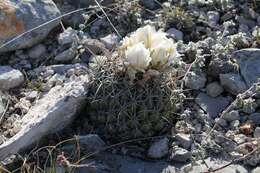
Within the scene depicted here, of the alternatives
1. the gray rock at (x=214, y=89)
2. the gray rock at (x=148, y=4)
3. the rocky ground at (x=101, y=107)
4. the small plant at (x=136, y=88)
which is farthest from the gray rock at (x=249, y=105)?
the gray rock at (x=148, y=4)

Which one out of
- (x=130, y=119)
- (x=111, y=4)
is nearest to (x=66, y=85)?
(x=130, y=119)

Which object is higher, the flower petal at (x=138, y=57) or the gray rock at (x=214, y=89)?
the flower petal at (x=138, y=57)

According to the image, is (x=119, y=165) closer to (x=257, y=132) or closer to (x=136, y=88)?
(x=136, y=88)

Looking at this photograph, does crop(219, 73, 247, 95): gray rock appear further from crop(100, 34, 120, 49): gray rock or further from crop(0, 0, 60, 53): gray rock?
crop(0, 0, 60, 53): gray rock

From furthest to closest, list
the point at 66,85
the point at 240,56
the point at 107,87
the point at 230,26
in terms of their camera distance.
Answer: the point at 230,26 < the point at 240,56 < the point at 66,85 < the point at 107,87

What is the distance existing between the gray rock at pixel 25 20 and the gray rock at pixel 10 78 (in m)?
0.26

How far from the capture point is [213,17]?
480 cm

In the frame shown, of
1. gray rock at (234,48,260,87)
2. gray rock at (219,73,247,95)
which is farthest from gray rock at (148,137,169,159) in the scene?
gray rock at (234,48,260,87)

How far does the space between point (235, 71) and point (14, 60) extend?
5.36 ft

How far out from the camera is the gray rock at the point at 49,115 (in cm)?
372

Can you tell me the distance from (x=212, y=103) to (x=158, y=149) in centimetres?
60

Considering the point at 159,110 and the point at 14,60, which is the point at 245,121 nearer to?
the point at 159,110

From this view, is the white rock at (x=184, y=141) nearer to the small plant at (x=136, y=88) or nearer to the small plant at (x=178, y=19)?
the small plant at (x=136, y=88)

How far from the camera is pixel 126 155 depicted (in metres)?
3.85
